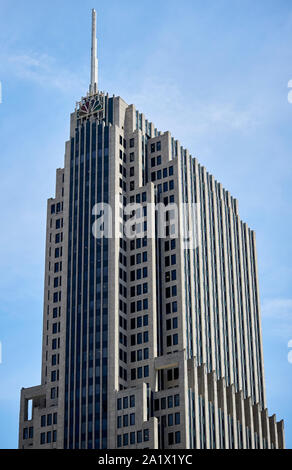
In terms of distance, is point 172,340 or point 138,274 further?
point 138,274

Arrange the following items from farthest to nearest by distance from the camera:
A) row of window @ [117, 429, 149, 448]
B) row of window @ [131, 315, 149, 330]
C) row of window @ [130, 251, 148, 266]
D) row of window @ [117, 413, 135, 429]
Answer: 1. row of window @ [130, 251, 148, 266]
2. row of window @ [131, 315, 149, 330]
3. row of window @ [117, 413, 135, 429]
4. row of window @ [117, 429, 149, 448]

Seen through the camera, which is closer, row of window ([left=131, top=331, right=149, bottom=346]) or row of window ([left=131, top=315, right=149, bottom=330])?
row of window ([left=131, top=331, right=149, bottom=346])

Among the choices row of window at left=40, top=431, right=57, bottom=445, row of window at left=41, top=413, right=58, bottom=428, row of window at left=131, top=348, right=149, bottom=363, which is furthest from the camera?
row of window at left=131, top=348, right=149, bottom=363

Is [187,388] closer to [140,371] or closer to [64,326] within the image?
[140,371]

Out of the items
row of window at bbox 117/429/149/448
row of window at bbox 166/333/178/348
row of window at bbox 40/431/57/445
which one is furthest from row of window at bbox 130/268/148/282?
row of window at bbox 40/431/57/445

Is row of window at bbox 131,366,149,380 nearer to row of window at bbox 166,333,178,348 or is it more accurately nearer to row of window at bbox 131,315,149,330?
row of window at bbox 166,333,178,348

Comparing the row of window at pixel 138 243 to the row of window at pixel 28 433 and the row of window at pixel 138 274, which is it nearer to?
the row of window at pixel 138 274

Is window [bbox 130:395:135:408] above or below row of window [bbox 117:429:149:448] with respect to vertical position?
above

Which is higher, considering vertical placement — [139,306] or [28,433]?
[139,306]

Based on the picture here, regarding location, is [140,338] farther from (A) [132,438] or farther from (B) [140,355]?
(A) [132,438]

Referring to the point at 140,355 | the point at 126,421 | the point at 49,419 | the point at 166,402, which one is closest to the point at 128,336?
the point at 140,355

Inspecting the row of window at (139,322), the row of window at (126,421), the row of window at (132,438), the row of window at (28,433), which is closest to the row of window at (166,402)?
the row of window at (126,421)

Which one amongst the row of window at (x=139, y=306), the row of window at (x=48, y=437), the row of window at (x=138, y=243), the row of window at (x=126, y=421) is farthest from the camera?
the row of window at (x=138, y=243)

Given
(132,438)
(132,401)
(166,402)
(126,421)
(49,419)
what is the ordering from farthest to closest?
(49,419), (166,402), (132,401), (126,421), (132,438)
